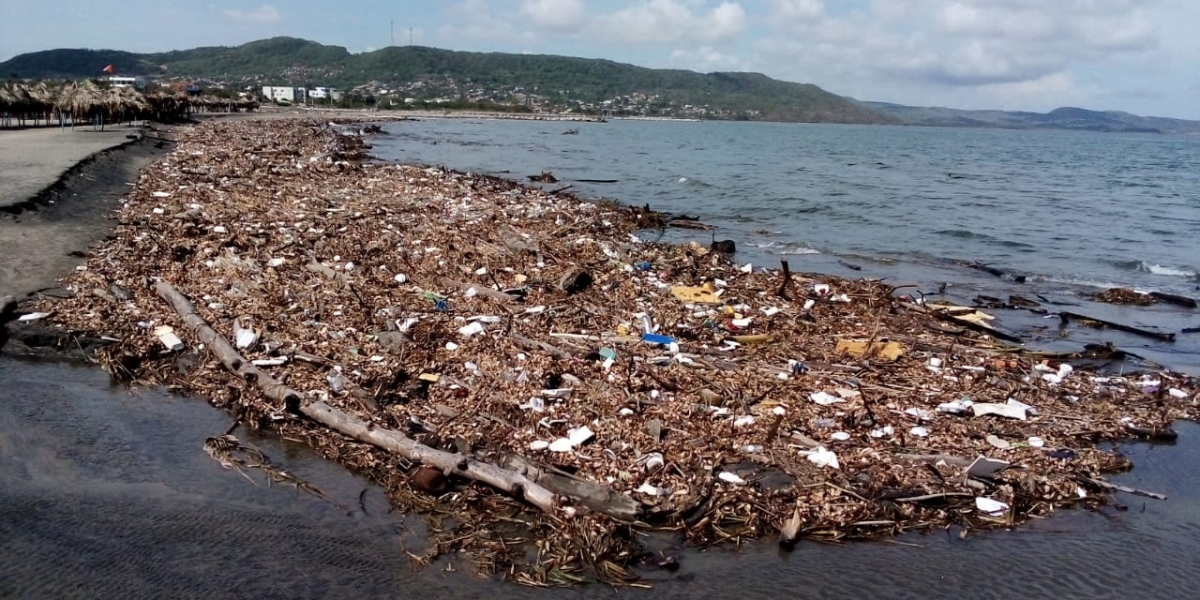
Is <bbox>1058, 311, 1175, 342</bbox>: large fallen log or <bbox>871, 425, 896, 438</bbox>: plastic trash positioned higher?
<bbox>1058, 311, 1175, 342</bbox>: large fallen log

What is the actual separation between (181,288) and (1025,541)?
8.63 meters

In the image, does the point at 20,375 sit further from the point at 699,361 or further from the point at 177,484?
Answer: the point at 699,361

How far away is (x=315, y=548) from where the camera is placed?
4.33 m

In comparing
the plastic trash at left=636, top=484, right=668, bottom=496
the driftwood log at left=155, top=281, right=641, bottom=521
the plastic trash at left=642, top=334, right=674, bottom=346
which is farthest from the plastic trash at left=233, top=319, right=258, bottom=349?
the plastic trash at left=636, top=484, right=668, bottom=496

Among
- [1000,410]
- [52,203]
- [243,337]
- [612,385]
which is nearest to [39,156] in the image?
[52,203]

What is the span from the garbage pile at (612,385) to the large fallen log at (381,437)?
0.03 meters

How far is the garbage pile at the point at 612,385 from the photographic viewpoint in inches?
193

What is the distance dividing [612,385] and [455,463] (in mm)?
1887

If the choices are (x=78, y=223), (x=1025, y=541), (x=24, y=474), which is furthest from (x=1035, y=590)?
(x=78, y=223)

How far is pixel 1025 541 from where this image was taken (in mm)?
4809

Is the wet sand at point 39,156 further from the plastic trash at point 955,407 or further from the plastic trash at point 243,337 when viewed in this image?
the plastic trash at point 955,407

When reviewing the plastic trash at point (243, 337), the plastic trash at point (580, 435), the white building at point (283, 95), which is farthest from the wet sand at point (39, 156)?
the white building at point (283, 95)

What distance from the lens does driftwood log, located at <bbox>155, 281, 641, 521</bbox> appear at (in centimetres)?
473

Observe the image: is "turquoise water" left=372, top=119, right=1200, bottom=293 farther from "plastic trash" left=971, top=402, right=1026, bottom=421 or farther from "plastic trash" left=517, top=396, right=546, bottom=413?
"plastic trash" left=517, top=396, right=546, bottom=413
